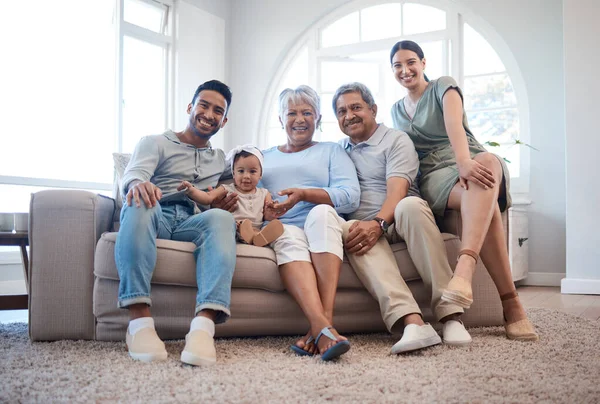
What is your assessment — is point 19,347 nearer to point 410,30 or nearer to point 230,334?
point 230,334

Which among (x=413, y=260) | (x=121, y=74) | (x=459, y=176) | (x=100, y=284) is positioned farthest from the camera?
(x=121, y=74)

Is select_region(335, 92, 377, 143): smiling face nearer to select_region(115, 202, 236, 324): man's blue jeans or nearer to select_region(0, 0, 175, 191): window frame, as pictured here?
select_region(115, 202, 236, 324): man's blue jeans

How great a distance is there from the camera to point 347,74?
5.55 metres

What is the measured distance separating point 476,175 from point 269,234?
0.77 metres

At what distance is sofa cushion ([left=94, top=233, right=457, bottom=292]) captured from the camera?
75.4 inches

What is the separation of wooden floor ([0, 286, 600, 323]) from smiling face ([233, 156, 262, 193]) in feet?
3.73

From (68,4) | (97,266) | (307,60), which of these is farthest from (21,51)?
(97,266)

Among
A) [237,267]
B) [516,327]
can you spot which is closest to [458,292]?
[516,327]

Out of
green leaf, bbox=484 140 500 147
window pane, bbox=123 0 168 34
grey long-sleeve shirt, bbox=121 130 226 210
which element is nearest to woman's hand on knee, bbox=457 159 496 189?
grey long-sleeve shirt, bbox=121 130 226 210

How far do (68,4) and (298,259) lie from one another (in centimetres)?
372

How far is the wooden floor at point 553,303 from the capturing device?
276 centimetres

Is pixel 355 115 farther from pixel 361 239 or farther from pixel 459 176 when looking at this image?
pixel 361 239

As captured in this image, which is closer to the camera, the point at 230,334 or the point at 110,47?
the point at 230,334

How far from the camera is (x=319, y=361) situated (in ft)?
5.44
